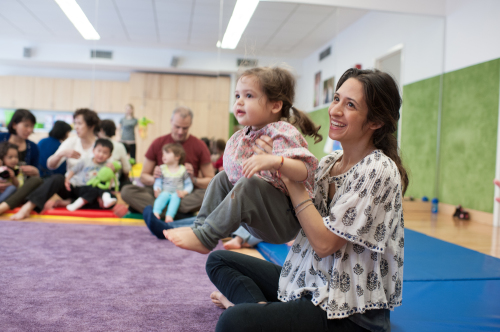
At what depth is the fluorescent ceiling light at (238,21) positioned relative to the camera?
530cm

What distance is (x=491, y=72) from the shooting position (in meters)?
4.36

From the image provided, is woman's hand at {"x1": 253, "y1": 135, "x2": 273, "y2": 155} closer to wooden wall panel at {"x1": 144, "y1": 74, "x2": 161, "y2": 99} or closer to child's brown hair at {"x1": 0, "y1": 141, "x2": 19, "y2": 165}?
child's brown hair at {"x1": 0, "y1": 141, "x2": 19, "y2": 165}

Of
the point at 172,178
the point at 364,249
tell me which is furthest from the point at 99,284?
the point at 172,178

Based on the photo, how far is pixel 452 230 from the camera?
12.4 feet

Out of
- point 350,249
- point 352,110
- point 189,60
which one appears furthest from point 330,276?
point 189,60

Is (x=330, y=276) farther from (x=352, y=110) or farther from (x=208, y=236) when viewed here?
(x=352, y=110)

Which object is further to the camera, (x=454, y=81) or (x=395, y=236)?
(x=454, y=81)

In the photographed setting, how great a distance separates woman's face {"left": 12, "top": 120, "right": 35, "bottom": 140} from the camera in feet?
12.5

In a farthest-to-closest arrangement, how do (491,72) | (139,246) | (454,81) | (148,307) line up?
(454,81) < (491,72) < (139,246) < (148,307)

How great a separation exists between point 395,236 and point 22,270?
1.89 m

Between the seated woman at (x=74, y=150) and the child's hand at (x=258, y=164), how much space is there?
3104 mm

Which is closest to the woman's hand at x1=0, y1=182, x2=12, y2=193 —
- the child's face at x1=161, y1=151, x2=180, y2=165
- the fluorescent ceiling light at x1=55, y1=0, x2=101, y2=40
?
the child's face at x1=161, y1=151, x2=180, y2=165

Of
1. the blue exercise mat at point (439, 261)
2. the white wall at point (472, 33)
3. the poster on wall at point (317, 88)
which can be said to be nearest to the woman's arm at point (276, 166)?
the blue exercise mat at point (439, 261)

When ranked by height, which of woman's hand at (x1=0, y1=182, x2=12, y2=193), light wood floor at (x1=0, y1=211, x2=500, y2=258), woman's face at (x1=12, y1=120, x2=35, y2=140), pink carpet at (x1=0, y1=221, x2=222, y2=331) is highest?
woman's face at (x1=12, y1=120, x2=35, y2=140)
